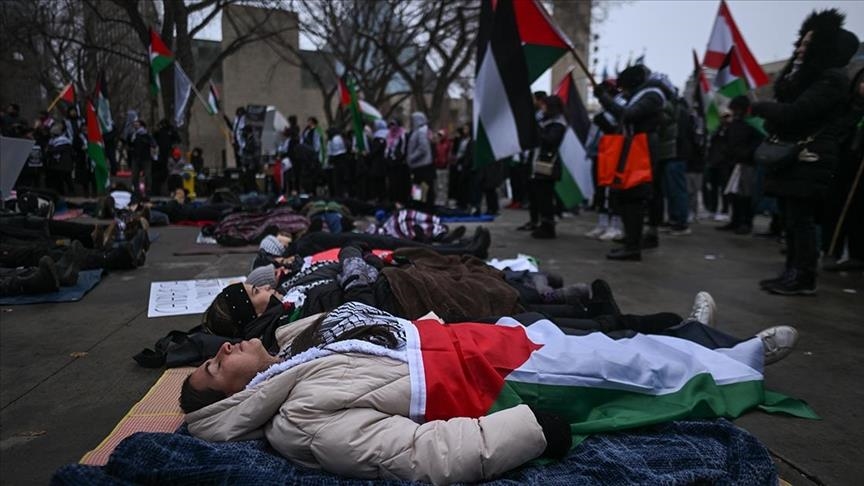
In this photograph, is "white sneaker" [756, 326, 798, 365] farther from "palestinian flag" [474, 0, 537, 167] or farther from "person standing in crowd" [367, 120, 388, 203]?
"person standing in crowd" [367, 120, 388, 203]

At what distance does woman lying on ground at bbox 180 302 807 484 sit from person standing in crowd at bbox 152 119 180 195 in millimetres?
13576

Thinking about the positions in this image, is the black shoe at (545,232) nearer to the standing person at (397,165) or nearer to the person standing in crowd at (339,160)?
the standing person at (397,165)

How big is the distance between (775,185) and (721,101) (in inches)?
447

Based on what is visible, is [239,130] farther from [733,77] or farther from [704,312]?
[704,312]

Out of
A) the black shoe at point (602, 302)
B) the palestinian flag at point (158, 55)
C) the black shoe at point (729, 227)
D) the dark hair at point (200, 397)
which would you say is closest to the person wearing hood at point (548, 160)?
the black shoe at point (729, 227)

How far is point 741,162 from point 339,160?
8794 mm

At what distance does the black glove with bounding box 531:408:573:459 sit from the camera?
204cm

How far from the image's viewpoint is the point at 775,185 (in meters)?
4.70

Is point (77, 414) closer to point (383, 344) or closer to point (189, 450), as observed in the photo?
point (189, 450)

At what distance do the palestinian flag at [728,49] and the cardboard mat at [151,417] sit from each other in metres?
8.25

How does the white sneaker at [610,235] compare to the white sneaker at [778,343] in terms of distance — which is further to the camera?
the white sneaker at [610,235]

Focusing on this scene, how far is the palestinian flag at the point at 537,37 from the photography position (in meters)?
5.33

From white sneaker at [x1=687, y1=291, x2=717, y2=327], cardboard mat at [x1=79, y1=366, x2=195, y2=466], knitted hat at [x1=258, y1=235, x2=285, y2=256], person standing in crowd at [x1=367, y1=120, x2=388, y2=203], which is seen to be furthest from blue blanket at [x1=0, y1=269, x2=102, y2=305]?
person standing in crowd at [x1=367, y1=120, x2=388, y2=203]

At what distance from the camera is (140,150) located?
14.0m
